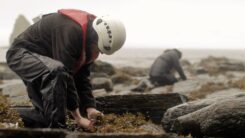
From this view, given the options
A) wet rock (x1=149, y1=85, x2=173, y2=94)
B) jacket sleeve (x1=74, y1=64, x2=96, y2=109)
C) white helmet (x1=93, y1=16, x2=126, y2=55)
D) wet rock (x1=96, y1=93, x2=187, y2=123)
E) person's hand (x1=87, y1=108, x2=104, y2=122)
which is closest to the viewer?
white helmet (x1=93, y1=16, x2=126, y2=55)

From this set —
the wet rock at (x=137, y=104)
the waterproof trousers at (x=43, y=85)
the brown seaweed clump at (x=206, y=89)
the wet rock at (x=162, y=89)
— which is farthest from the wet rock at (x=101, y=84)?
the waterproof trousers at (x=43, y=85)

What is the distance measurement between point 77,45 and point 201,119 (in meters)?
2.44

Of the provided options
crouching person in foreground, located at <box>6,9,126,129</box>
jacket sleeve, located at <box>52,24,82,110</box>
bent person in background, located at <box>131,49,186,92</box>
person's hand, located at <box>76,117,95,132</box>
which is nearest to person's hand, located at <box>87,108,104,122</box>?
crouching person in foreground, located at <box>6,9,126,129</box>

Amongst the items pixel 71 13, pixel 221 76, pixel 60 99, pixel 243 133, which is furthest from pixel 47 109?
pixel 221 76

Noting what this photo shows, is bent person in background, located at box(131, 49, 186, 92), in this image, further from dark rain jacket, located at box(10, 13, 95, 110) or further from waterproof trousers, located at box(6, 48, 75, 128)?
waterproof trousers, located at box(6, 48, 75, 128)

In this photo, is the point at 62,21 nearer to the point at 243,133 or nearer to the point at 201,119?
the point at 201,119

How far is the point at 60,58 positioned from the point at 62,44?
0.24 meters

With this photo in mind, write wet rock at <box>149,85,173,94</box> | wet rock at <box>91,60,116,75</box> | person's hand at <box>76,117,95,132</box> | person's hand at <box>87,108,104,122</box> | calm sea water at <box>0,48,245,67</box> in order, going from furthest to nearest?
calm sea water at <box>0,48,245,67</box> < wet rock at <box>91,60,116,75</box> < wet rock at <box>149,85,173,94</box> < person's hand at <box>87,108,104,122</box> < person's hand at <box>76,117,95,132</box>

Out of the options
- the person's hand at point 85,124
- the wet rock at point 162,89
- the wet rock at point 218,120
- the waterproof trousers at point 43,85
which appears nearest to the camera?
the waterproof trousers at point 43,85

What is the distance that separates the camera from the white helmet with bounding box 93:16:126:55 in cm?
856

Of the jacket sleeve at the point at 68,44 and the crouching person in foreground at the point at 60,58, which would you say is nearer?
the crouching person in foreground at the point at 60,58

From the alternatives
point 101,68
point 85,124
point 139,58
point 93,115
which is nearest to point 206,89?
point 101,68

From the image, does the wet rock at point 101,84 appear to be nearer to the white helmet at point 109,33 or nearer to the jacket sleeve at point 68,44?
the white helmet at point 109,33

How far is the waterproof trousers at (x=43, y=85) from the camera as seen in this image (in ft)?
25.5
